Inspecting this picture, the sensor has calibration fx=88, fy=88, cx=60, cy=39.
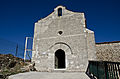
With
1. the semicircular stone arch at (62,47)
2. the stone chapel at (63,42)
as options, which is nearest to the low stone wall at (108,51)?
the stone chapel at (63,42)

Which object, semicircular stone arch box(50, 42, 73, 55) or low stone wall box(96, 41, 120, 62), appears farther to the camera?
semicircular stone arch box(50, 42, 73, 55)

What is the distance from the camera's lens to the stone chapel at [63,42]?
888cm

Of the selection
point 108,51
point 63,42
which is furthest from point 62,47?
point 108,51

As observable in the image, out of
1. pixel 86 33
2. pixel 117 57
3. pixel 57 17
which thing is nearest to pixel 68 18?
pixel 57 17

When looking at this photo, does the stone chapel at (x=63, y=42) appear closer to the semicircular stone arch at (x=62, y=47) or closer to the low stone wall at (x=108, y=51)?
the semicircular stone arch at (x=62, y=47)

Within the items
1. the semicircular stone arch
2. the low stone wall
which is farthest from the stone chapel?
the low stone wall

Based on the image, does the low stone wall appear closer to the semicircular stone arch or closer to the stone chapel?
the stone chapel

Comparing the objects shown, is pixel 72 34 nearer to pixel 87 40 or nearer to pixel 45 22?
pixel 87 40

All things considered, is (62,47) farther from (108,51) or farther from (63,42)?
(108,51)

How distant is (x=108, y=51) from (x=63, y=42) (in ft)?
15.0

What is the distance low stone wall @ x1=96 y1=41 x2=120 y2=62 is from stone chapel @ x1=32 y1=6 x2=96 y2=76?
22.3 inches

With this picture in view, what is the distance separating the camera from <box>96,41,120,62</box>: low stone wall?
27.0 feet

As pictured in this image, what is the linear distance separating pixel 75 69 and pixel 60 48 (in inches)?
105

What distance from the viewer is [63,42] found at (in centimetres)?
981
